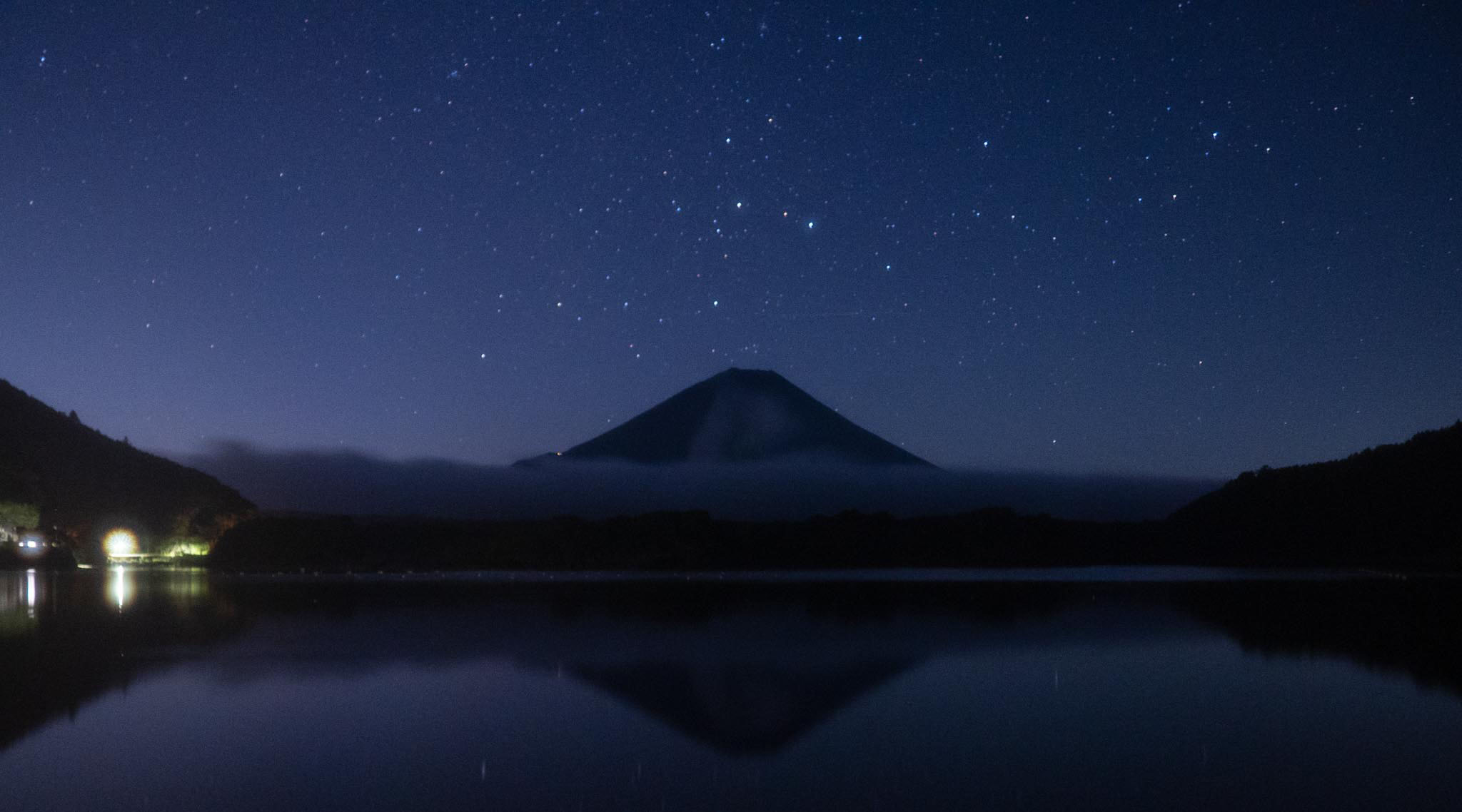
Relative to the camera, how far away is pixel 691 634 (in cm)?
1537

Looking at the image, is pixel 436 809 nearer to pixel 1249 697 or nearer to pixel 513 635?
pixel 1249 697

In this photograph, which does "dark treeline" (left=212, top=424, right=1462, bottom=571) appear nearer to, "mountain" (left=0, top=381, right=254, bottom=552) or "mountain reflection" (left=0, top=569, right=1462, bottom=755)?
"mountain" (left=0, top=381, right=254, bottom=552)

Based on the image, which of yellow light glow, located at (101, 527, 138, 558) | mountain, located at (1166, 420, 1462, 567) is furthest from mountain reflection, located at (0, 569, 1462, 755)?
yellow light glow, located at (101, 527, 138, 558)

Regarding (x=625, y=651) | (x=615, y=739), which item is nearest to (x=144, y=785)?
(x=615, y=739)

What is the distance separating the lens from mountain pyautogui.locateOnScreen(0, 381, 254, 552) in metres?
53.3

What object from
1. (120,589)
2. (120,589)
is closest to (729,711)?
(120,589)

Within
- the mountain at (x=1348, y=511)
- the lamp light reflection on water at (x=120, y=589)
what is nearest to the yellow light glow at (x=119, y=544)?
the lamp light reflection on water at (x=120, y=589)

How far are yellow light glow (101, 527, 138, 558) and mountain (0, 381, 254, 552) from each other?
890 millimetres

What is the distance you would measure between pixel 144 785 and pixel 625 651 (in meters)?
7.09

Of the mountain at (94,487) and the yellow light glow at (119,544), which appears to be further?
the mountain at (94,487)

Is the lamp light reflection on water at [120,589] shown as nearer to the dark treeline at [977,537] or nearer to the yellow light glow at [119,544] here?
the dark treeline at [977,537]

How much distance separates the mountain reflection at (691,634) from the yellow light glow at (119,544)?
25634 mm

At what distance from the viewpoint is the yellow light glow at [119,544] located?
163 feet

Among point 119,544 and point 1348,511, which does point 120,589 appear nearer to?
point 119,544
